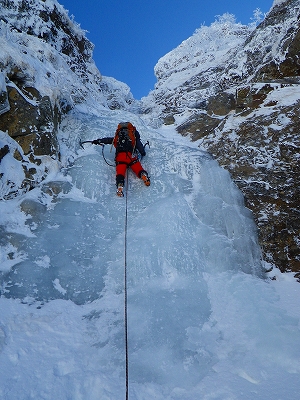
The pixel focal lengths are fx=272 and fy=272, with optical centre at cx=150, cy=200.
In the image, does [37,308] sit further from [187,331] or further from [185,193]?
[185,193]

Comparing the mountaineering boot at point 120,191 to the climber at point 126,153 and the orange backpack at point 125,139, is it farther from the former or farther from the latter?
the orange backpack at point 125,139

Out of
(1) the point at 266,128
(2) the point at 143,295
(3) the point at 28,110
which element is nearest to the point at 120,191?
(2) the point at 143,295

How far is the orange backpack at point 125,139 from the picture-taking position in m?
5.43

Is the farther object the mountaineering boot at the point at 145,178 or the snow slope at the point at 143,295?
the mountaineering boot at the point at 145,178

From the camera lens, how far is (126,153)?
5293 mm

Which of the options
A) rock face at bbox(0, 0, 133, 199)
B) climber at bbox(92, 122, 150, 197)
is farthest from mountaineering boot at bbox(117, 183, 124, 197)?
rock face at bbox(0, 0, 133, 199)

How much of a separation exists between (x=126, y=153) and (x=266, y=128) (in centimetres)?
278

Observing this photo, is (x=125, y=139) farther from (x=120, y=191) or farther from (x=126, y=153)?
(x=120, y=191)

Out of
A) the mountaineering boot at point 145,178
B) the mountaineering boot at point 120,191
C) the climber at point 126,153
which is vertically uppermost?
the climber at point 126,153

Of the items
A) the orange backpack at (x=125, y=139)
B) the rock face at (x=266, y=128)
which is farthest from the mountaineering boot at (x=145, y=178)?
the rock face at (x=266, y=128)

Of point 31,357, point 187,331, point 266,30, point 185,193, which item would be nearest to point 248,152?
point 185,193

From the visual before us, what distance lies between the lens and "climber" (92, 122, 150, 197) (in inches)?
194

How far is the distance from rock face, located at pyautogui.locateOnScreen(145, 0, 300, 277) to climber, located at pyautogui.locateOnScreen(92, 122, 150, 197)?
5.33ft

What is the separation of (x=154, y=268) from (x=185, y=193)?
1.74 metres
